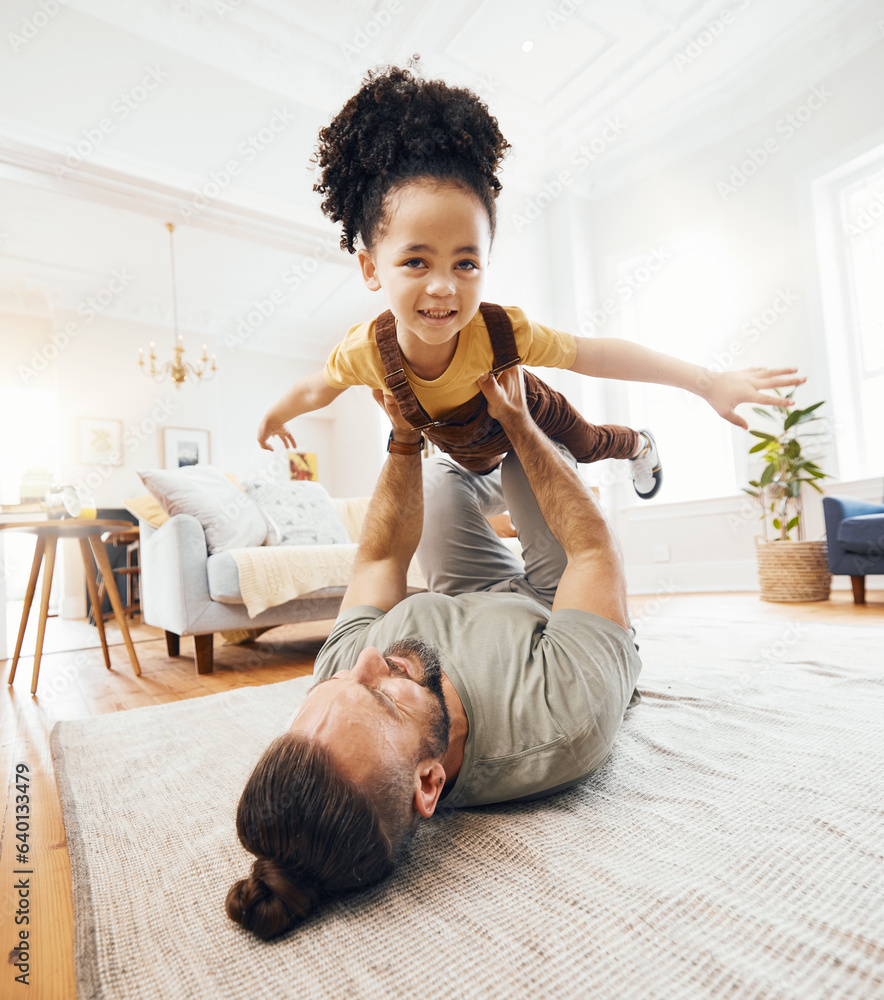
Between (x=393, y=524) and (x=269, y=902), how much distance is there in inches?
31.5

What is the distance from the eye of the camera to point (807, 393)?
3.82 meters

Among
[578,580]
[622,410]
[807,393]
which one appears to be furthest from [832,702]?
[622,410]

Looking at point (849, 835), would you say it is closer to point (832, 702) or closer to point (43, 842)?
point (832, 702)

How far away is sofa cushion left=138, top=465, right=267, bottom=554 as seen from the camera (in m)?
2.56

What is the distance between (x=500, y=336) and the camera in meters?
1.27

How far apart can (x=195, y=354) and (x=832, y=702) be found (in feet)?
22.5

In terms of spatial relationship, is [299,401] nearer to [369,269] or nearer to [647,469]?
[369,269]

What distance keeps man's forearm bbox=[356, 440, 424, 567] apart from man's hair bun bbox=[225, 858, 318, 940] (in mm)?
736

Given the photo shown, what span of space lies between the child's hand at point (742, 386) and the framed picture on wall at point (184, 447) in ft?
19.9

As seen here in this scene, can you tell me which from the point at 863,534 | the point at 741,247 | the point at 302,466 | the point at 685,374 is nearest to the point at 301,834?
the point at 685,374

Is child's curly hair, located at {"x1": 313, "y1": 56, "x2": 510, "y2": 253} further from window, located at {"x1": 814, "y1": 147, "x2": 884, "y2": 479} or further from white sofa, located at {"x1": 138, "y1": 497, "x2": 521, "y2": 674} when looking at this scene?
window, located at {"x1": 814, "y1": 147, "x2": 884, "y2": 479}

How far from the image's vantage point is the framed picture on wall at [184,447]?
6.35 m

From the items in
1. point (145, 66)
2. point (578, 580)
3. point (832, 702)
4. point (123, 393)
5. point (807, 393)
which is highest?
point (145, 66)

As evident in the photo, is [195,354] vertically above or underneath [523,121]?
underneath
